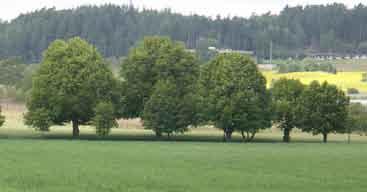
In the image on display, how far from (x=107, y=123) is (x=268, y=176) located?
46.9 metres

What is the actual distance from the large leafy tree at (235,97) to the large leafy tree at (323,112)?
5026mm

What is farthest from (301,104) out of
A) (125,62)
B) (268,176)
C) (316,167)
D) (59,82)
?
(268,176)

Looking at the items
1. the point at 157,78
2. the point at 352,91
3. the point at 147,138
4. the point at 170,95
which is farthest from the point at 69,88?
the point at 352,91

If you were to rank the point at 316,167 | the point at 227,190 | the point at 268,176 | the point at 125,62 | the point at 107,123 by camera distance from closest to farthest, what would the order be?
the point at 227,190 → the point at 268,176 → the point at 316,167 → the point at 107,123 → the point at 125,62

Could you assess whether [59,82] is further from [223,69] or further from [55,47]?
[223,69]

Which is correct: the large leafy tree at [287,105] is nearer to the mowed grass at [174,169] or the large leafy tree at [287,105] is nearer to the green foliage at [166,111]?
the green foliage at [166,111]

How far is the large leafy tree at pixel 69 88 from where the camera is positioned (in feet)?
302

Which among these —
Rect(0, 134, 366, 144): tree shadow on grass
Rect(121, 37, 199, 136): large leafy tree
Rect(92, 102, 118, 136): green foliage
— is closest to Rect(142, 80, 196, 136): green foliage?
Rect(121, 37, 199, 136): large leafy tree

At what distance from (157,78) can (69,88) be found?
10.6 m

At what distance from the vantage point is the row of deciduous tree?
303 ft

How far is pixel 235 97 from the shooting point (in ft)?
304

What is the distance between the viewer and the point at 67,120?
3711 inches

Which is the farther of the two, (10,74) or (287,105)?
(10,74)

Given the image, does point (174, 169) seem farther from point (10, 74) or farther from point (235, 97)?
point (10, 74)
